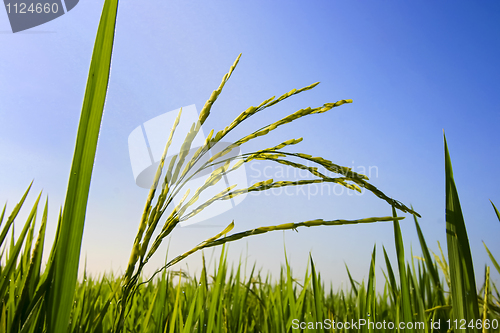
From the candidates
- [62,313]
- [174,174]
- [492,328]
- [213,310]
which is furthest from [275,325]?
[62,313]

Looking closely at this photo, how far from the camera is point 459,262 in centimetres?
72

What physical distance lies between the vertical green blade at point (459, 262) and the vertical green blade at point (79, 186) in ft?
2.56

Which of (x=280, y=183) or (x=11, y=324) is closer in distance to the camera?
(x=11, y=324)

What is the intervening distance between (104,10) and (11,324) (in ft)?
2.43

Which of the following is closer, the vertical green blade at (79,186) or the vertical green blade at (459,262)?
the vertical green blade at (79,186)

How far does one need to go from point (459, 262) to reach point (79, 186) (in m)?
0.81

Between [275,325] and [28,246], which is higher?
[28,246]

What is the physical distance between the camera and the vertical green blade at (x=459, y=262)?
28.1 inches

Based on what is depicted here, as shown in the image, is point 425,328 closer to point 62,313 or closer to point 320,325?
point 320,325

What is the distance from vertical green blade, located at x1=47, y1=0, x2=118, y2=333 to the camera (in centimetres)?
50

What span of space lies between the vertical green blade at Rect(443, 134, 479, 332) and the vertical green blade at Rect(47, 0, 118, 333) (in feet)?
2.56

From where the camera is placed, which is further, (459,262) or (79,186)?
(459,262)

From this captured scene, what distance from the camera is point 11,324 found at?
2.42 feet

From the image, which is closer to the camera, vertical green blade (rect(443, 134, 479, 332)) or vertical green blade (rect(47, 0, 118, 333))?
vertical green blade (rect(47, 0, 118, 333))
